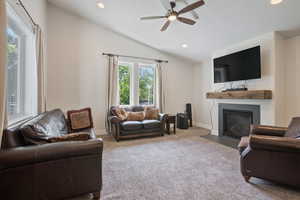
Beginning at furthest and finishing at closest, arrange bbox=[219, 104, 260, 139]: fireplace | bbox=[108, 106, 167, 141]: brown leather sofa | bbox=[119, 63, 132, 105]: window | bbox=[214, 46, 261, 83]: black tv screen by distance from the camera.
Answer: bbox=[119, 63, 132, 105]: window, bbox=[108, 106, 167, 141]: brown leather sofa, bbox=[219, 104, 260, 139]: fireplace, bbox=[214, 46, 261, 83]: black tv screen

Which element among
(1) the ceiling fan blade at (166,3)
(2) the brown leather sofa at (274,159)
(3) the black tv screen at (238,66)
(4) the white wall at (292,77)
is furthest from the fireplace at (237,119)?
(1) the ceiling fan blade at (166,3)

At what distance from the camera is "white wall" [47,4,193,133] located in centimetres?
412

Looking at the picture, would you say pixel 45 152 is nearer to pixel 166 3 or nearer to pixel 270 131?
pixel 166 3

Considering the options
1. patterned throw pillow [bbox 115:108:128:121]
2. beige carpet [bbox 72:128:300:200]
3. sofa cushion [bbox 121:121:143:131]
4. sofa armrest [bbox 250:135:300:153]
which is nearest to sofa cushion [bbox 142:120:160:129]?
sofa cushion [bbox 121:121:143:131]

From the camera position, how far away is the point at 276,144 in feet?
5.70

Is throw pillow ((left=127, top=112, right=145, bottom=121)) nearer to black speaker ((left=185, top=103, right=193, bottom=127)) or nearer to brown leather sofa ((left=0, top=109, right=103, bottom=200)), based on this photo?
black speaker ((left=185, top=103, right=193, bottom=127))

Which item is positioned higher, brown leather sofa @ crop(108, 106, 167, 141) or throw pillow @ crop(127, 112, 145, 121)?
throw pillow @ crop(127, 112, 145, 121)

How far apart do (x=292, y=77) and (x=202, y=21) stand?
90.5 inches

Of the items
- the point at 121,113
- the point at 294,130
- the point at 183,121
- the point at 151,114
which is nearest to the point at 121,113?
the point at 121,113

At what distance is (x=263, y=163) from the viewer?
1830 millimetres

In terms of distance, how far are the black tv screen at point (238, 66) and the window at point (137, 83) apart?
217 centimetres

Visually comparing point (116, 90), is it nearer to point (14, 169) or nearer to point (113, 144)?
point (113, 144)

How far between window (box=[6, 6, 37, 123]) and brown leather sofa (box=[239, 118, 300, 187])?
335 cm

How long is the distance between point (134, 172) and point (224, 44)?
3866mm
